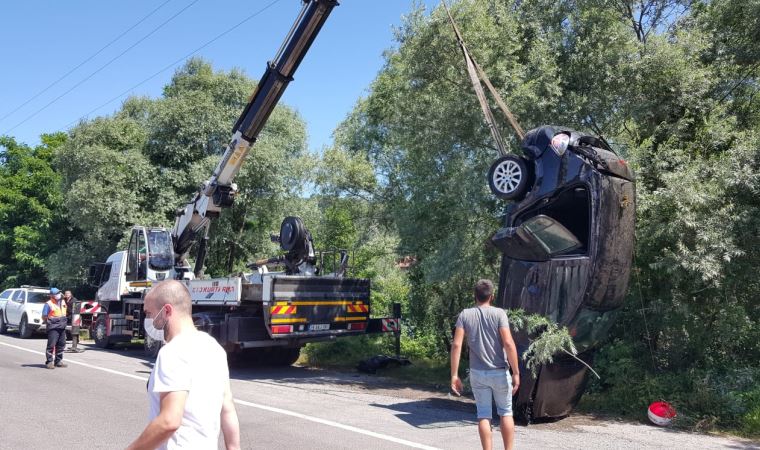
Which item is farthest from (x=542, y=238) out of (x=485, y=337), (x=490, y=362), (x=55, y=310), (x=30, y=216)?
(x=30, y=216)

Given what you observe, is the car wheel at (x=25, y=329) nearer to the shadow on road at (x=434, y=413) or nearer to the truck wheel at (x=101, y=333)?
the truck wheel at (x=101, y=333)

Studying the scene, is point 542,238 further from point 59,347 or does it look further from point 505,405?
point 59,347

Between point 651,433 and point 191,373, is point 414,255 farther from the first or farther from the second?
point 191,373

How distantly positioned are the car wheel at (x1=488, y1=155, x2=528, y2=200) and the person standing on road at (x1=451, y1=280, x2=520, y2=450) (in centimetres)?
280

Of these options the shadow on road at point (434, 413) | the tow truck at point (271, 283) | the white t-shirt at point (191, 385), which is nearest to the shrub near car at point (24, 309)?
the tow truck at point (271, 283)

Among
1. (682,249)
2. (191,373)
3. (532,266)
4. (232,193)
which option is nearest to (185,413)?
(191,373)

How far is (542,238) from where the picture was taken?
791 cm

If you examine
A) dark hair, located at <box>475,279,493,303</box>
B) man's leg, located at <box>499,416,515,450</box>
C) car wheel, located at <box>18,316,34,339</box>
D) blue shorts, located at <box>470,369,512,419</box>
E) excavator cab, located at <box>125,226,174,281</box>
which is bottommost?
man's leg, located at <box>499,416,515,450</box>

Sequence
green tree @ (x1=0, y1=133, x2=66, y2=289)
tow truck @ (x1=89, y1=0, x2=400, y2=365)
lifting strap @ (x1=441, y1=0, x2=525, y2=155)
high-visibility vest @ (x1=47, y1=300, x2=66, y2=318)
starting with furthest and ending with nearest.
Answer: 1. green tree @ (x1=0, y1=133, x2=66, y2=289)
2. high-visibility vest @ (x1=47, y1=300, x2=66, y2=318)
3. tow truck @ (x1=89, y1=0, x2=400, y2=365)
4. lifting strap @ (x1=441, y1=0, x2=525, y2=155)

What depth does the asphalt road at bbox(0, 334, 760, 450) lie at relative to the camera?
6977 millimetres

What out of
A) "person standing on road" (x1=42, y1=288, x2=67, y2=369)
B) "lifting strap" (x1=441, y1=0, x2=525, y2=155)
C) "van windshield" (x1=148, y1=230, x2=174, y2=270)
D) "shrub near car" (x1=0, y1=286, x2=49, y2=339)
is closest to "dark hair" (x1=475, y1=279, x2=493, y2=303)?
"lifting strap" (x1=441, y1=0, x2=525, y2=155)

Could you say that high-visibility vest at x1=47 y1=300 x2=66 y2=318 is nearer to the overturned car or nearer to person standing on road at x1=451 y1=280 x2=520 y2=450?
the overturned car

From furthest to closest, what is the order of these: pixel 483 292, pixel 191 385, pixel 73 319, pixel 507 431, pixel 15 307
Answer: pixel 15 307 → pixel 73 319 → pixel 483 292 → pixel 507 431 → pixel 191 385

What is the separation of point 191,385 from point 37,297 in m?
21.7
